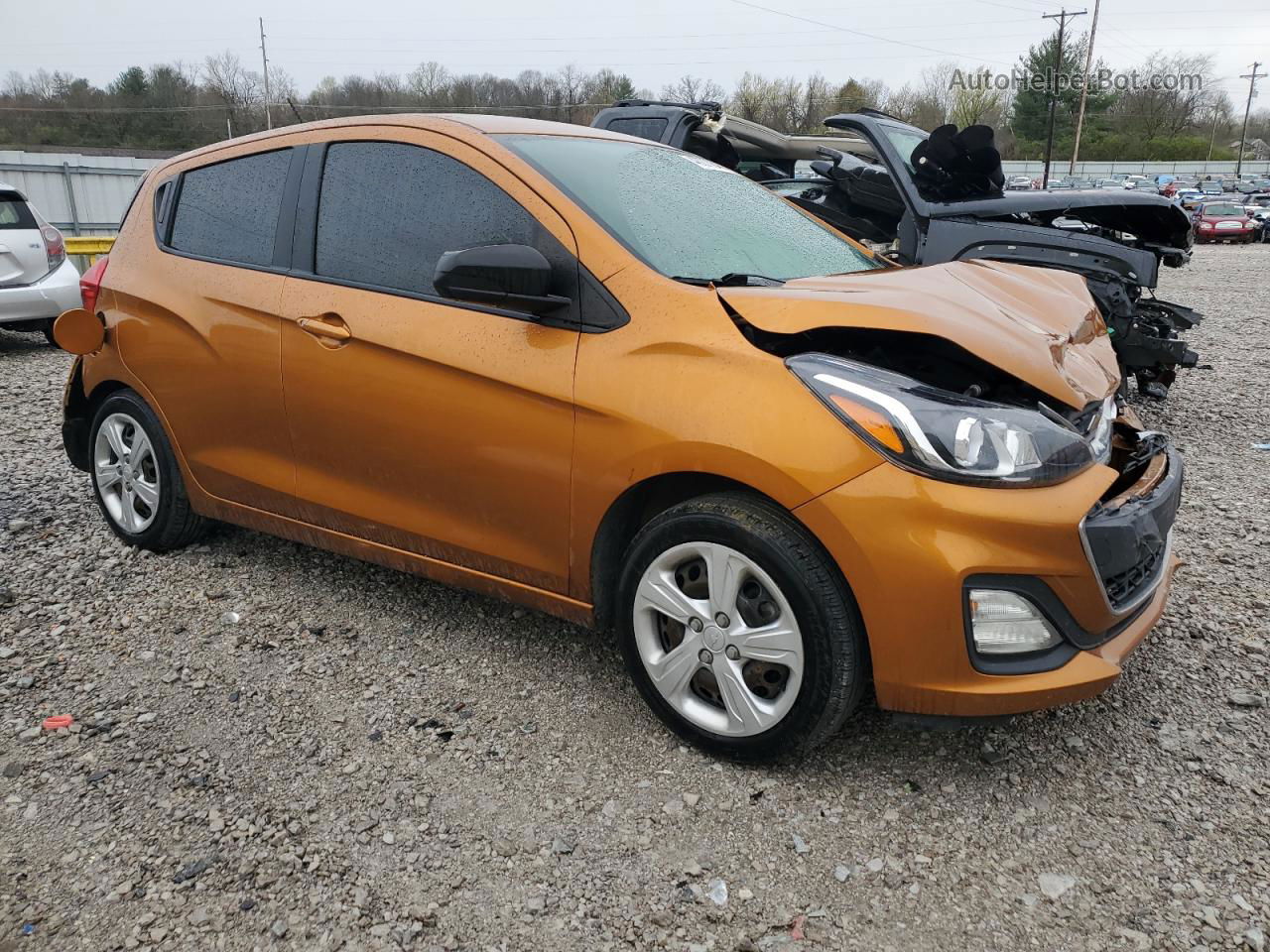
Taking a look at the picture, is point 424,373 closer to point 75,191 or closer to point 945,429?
point 945,429

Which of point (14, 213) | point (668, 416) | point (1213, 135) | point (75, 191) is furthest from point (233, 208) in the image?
point (1213, 135)

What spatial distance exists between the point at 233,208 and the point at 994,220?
479cm

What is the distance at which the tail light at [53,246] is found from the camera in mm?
8836

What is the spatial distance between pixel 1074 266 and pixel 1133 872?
15.4 ft

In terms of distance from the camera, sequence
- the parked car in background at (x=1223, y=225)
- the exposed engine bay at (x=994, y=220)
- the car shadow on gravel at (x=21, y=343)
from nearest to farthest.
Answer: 1. the exposed engine bay at (x=994, y=220)
2. the car shadow on gravel at (x=21, y=343)
3. the parked car in background at (x=1223, y=225)

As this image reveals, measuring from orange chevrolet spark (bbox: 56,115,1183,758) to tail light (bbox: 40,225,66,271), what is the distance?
6.18 metres

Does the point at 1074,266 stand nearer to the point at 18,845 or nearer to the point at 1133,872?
the point at 1133,872

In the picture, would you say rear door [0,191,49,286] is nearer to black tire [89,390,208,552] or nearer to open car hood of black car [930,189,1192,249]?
black tire [89,390,208,552]

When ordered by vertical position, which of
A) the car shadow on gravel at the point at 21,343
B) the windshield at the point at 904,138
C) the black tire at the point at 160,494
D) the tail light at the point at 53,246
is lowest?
the car shadow on gravel at the point at 21,343

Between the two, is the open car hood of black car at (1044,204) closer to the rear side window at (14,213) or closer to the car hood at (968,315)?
the car hood at (968,315)

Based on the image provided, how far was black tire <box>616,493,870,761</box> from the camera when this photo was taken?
235 centimetres

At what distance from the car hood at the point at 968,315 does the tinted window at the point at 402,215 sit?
0.76m

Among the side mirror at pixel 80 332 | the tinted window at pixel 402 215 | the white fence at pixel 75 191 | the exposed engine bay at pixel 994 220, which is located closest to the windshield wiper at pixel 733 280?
the tinted window at pixel 402 215

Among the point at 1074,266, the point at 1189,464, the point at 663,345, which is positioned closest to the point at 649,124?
the point at 1074,266
